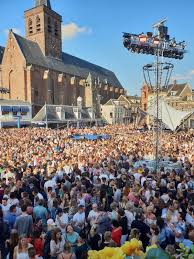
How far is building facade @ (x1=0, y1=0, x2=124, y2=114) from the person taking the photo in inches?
2458

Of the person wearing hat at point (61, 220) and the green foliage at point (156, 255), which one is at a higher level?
the green foliage at point (156, 255)

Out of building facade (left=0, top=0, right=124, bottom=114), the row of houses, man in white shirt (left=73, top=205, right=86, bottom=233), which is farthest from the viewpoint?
building facade (left=0, top=0, right=124, bottom=114)

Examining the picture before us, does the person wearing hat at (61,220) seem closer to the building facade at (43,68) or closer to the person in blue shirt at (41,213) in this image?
the person in blue shirt at (41,213)

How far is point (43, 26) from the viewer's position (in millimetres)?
70312

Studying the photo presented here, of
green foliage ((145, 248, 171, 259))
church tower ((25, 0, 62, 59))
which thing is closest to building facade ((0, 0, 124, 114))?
church tower ((25, 0, 62, 59))

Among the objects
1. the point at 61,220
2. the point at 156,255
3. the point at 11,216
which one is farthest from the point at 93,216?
the point at 156,255

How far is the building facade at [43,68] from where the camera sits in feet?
205

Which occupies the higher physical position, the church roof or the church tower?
the church tower

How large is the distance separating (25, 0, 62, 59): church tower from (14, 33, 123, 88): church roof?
1870 mm

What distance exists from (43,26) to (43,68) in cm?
1038

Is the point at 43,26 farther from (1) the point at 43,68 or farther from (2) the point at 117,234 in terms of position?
(2) the point at 117,234

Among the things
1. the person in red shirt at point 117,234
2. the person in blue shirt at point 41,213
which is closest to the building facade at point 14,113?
the person in blue shirt at point 41,213

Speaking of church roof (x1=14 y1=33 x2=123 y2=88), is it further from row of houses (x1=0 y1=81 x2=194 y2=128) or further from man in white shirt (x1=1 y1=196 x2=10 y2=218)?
man in white shirt (x1=1 y1=196 x2=10 y2=218)

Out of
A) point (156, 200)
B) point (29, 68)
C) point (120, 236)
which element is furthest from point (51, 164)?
point (29, 68)
